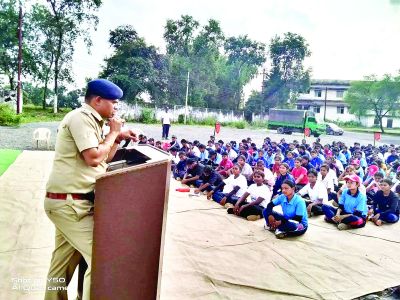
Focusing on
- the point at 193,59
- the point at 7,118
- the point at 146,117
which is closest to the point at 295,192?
the point at 7,118

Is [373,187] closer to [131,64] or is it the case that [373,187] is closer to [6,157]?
[6,157]

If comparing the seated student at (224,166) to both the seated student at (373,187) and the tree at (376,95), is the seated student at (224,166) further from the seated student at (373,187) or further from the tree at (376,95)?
the tree at (376,95)

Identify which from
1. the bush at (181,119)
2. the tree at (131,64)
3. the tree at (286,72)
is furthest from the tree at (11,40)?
the tree at (286,72)

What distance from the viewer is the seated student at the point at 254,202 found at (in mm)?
5691

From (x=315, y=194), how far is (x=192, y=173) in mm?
2884

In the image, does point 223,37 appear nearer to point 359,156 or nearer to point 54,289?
point 359,156

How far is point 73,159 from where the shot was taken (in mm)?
1799

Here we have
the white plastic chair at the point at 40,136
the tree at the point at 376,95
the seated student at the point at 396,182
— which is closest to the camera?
the seated student at the point at 396,182

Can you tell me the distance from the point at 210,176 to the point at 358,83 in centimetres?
2944

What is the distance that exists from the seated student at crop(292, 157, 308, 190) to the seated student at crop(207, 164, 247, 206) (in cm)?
144

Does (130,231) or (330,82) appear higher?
(330,82)

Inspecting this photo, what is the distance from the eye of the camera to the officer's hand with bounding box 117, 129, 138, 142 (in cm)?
197

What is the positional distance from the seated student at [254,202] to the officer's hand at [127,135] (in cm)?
389

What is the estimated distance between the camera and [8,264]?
327 cm
